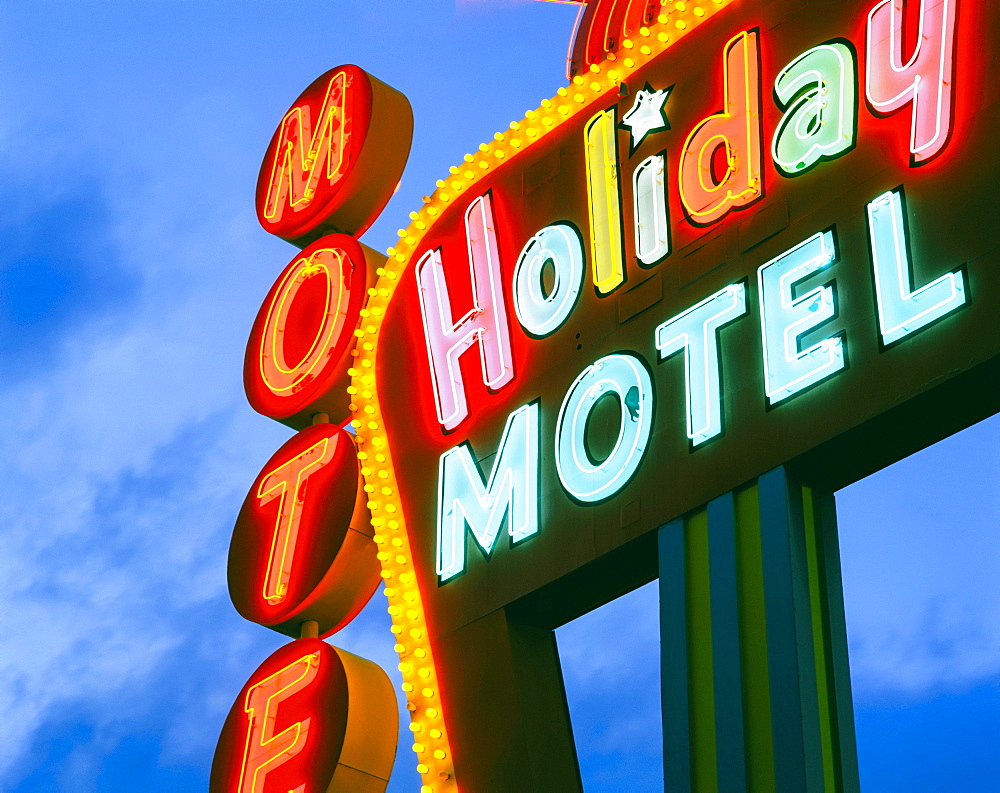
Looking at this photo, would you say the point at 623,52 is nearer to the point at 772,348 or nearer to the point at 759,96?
the point at 759,96

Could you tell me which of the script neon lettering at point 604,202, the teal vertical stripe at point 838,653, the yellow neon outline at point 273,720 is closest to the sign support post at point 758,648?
the teal vertical stripe at point 838,653

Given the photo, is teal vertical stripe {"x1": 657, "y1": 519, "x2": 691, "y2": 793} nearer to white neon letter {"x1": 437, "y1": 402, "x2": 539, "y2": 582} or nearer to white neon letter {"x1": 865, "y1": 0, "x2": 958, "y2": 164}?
white neon letter {"x1": 437, "y1": 402, "x2": 539, "y2": 582}

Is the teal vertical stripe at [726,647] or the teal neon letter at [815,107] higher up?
the teal neon letter at [815,107]

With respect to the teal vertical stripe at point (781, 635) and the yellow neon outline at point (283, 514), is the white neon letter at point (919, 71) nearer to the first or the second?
the teal vertical stripe at point (781, 635)

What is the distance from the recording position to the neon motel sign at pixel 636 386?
954 cm

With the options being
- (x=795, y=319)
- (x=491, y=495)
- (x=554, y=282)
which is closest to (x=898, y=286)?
(x=795, y=319)

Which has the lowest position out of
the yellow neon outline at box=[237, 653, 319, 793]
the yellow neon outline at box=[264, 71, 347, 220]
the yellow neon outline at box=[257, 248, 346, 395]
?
the yellow neon outline at box=[237, 653, 319, 793]

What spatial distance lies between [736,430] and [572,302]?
2.30 metres

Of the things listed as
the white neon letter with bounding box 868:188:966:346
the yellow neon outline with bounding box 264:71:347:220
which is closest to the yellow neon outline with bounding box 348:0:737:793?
the yellow neon outline with bounding box 264:71:347:220

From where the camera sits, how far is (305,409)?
1447cm

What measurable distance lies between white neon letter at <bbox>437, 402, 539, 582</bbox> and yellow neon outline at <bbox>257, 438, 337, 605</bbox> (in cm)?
171

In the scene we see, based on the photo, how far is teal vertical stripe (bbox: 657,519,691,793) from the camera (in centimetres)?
953

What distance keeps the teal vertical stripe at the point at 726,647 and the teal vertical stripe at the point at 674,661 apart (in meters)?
0.25

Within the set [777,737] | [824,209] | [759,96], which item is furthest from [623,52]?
[777,737]
